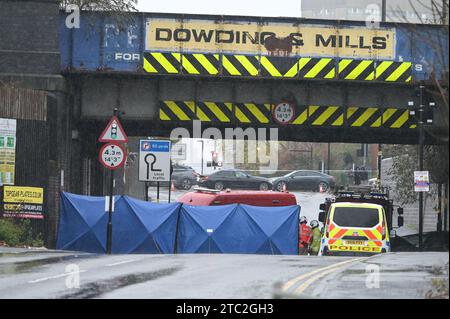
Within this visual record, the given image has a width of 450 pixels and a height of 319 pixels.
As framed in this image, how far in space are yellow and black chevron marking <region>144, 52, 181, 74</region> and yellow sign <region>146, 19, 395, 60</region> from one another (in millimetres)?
224

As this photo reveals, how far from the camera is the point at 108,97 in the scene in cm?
3612

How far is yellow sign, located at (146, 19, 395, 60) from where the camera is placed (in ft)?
115

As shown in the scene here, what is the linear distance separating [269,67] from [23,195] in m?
9.59

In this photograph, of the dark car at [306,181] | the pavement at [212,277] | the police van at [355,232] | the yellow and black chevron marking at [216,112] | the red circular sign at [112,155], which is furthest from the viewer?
the dark car at [306,181]

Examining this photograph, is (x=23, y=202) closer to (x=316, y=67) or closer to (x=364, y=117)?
(x=316, y=67)

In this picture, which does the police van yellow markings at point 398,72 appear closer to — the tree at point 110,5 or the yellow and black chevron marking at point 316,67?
the yellow and black chevron marking at point 316,67

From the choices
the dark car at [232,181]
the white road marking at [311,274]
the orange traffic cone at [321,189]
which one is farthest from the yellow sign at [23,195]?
the orange traffic cone at [321,189]

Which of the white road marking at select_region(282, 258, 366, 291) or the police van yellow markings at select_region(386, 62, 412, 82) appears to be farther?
the police van yellow markings at select_region(386, 62, 412, 82)

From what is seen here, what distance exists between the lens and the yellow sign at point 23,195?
32000 millimetres

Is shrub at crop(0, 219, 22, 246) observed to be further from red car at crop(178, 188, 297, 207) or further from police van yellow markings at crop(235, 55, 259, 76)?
red car at crop(178, 188, 297, 207)

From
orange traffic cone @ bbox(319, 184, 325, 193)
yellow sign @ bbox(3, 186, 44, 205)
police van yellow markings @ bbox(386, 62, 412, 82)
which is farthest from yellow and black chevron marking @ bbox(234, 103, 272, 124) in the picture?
orange traffic cone @ bbox(319, 184, 325, 193)

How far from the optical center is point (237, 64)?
35.2 meters
